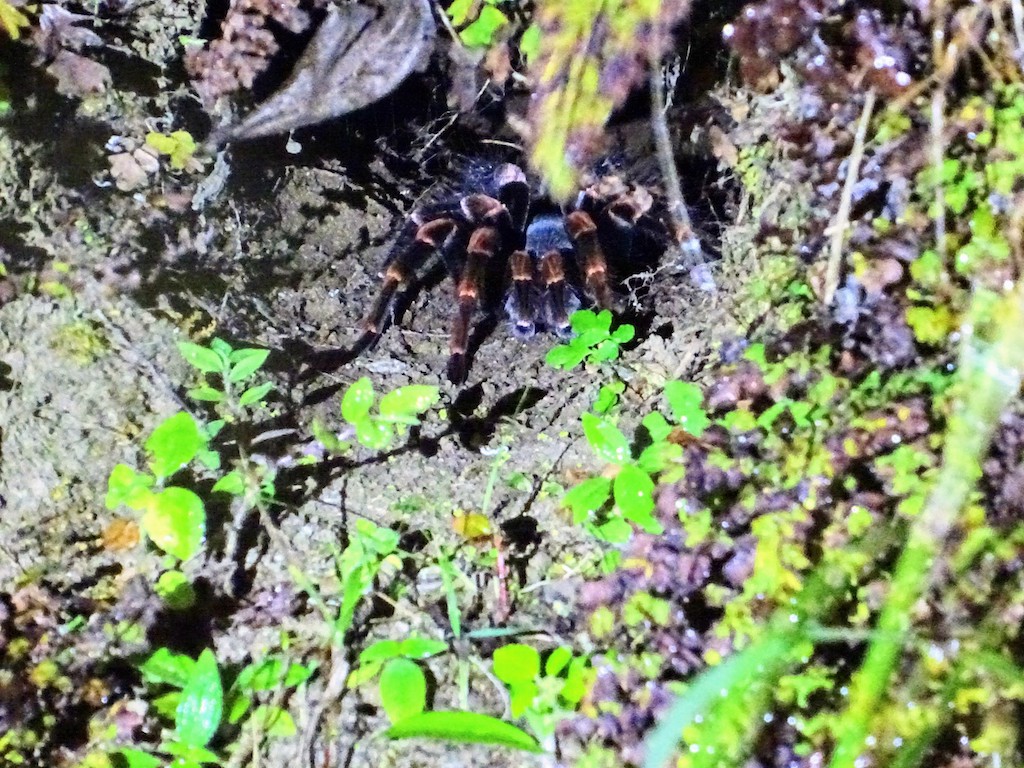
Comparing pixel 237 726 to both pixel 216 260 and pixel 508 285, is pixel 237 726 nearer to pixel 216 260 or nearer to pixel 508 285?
pixel 216 260

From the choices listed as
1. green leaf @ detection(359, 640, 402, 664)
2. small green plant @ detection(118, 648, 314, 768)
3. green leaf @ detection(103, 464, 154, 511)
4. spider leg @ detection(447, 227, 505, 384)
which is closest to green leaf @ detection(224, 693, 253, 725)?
small green plant @ detection(118, 648, 314, 768)

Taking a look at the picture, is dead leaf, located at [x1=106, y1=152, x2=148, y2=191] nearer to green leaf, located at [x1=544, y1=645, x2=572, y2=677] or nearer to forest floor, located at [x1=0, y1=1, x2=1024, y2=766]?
forest floor, located at [x1=0, y1=1, x2=1024, y2=766]

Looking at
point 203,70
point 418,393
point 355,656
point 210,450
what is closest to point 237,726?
point 355,656

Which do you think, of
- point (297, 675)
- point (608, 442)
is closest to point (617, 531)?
point (608, 442)

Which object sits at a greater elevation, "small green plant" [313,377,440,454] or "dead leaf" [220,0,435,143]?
"dead leaf" [220,0,435,143]

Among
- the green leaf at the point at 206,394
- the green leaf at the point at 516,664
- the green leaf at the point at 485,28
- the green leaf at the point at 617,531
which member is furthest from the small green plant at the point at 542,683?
the green leaf at the point at 485,28

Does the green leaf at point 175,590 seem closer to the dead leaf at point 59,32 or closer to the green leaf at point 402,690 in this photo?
the green leaf at point 402,690

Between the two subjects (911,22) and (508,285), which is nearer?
(911,22)
